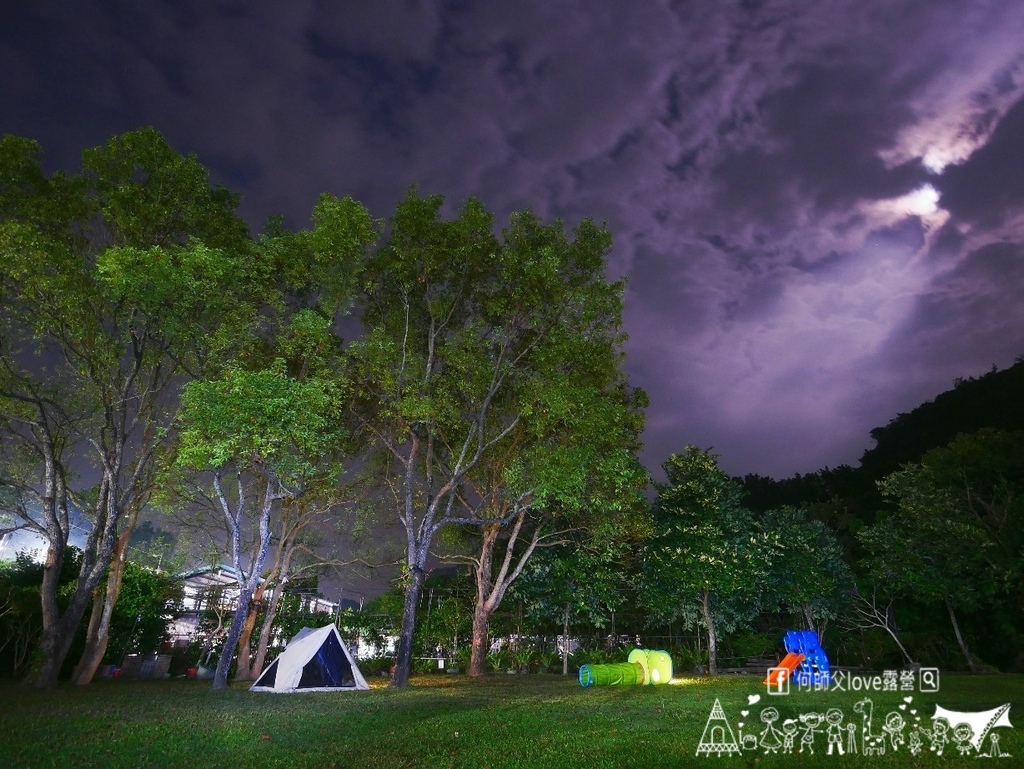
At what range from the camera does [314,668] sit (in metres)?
18.1

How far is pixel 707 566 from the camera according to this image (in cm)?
2519

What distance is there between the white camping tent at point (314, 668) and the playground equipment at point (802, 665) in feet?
42.0

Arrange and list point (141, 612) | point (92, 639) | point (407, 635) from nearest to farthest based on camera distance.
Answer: point (92, 639)
point (407, 635)
point (141, 612)

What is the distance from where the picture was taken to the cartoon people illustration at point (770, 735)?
7621 millimetres

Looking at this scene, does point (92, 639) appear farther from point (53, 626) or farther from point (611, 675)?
point (611, 675)

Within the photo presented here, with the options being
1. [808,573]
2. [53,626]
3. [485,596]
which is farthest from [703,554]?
[53,626]

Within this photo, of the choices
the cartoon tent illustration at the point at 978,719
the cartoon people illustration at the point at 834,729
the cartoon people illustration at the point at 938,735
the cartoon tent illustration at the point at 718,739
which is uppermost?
the cartoon tent illustration at the point at 978,719

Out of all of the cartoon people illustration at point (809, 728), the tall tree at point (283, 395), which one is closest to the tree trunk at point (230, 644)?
the tall tree at point (283, 395)

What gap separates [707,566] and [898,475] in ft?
42.9

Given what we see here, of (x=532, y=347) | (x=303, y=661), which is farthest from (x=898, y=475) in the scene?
(x=303, y=661)

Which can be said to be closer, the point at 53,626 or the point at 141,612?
the point at 53,626

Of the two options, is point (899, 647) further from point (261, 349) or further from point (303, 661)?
point (261, 349)

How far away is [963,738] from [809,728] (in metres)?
2.03

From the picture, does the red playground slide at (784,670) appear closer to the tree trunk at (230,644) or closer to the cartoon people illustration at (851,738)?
the cartoon people illustration at (851,738)
